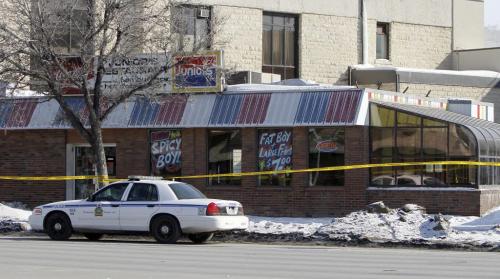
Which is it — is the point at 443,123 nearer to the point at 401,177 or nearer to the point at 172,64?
the point at 401,177

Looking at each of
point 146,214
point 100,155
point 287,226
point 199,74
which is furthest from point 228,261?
point 199,74

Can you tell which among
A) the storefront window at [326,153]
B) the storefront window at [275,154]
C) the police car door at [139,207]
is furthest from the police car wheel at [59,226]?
the storefront window at [326,153]

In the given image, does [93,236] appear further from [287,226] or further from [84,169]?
[84,169]

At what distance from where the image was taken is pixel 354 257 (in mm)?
19688

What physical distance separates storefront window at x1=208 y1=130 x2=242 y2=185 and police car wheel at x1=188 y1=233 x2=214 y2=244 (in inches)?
254

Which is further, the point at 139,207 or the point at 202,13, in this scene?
the point at 202,13

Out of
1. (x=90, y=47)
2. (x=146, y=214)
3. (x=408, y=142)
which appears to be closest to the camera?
(x=146, y=214)

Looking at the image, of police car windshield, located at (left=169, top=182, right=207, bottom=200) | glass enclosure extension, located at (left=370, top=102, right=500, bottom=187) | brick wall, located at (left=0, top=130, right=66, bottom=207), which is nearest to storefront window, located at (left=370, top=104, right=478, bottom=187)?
glass enclosure extension, located at (left=370, top=102, right=500, bottom=187)

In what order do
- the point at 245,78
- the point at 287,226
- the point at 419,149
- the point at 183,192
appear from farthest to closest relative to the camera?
the point at 245,78, the point at 419,149, the point at 287,226, the point at 183,192

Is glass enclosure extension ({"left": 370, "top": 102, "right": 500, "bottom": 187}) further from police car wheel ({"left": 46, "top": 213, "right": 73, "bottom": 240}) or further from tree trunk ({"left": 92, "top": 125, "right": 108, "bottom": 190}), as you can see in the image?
police car wheel ({"left": 46, "top": 213, "right": 73, "bottom": 240})

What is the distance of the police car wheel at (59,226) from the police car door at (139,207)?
5.25 feet

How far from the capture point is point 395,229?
82.3 feet

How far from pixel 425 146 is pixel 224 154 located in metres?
6.28

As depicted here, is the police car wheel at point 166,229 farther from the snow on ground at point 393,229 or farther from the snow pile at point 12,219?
the snow pile at point 12,219
